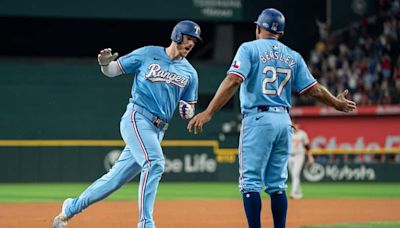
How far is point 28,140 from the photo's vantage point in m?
22.9

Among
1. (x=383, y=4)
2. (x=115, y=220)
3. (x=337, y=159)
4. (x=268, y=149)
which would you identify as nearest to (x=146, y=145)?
(x=268, y=149)

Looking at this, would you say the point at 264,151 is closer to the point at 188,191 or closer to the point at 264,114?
the point at 264,114

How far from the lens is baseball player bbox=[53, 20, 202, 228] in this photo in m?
8.10

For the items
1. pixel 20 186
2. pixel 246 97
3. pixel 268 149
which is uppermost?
pixel 246 97

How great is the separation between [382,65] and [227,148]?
5304 mm

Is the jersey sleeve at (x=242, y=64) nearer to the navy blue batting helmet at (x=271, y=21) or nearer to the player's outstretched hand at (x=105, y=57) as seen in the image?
the navy blue batting helmet at (x=271, y=21)

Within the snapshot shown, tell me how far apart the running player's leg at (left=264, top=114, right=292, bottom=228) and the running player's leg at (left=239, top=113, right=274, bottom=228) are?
0.11 m

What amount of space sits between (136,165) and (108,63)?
103cm

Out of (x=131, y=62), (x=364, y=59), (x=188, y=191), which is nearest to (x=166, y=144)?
(x=188, y=191)

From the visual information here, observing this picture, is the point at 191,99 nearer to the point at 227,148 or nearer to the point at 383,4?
the point at 227,148

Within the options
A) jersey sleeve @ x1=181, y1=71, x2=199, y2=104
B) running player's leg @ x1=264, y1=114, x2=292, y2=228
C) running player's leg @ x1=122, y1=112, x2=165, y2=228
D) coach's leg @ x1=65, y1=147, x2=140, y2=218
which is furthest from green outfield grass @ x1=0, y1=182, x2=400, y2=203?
running player's leg @ x1=264, y1=114, x2=292, y2=228

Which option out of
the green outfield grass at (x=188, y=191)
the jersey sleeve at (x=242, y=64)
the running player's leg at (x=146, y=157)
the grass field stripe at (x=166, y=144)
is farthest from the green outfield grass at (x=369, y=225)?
the grass field stripe at (x=166, y=144)

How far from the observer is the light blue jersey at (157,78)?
8320mm

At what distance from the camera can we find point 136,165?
27.2 ft
